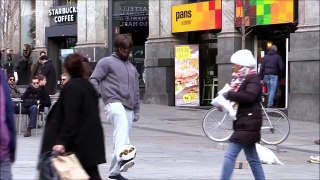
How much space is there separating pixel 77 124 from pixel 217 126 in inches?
290

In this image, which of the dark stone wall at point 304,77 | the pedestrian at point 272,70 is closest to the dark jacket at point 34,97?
the pedestrian at point 272,70

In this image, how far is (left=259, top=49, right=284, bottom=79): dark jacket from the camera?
18250mm

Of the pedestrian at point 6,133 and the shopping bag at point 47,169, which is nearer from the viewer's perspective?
the pedestrian at point 6,133

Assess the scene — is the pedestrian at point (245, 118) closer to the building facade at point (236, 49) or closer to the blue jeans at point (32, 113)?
the blue jeans at point (32, 113)

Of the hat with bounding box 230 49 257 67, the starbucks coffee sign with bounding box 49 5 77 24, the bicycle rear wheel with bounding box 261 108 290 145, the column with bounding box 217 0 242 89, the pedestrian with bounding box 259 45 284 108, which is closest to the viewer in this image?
the hat with bounding box 230 49 257 67

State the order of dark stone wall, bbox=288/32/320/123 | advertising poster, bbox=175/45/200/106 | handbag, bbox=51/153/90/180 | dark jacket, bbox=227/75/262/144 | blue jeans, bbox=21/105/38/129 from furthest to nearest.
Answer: advertising poster, bbox=175/45/200/106 → dark stone wall, bbox=288/32/320/123 → blue jeans, bbox=21/105/38/129 → dark jacket, bbox=227/75/262/144 → handbag, bbox=51/153/90/180

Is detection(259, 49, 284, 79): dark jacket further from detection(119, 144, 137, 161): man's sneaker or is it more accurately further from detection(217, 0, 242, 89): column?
detection(119, 144, 137, 161): man's sneaker

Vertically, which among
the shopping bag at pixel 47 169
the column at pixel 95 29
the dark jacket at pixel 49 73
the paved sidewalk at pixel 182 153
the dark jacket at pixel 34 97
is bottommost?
the paved sidewalk at pixel 182 153

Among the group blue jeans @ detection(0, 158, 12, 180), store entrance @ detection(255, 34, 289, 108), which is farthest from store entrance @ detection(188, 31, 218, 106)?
blue jeans @ detection(0, 158, 12, 180)

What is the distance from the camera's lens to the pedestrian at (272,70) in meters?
18.2

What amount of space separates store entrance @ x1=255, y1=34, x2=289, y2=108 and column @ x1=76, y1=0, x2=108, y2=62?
7.73m

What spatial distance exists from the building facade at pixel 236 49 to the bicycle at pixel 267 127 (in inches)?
182

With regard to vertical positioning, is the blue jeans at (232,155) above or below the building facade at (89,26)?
below

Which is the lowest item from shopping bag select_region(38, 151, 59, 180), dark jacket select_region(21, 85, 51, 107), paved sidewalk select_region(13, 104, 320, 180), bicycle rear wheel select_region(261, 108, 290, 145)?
paved sidewalk select_region(13, 104, 320, 180)
